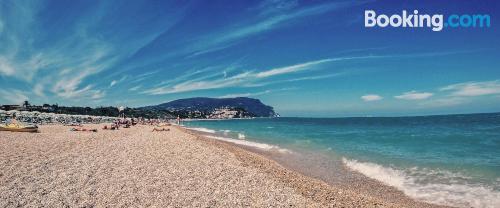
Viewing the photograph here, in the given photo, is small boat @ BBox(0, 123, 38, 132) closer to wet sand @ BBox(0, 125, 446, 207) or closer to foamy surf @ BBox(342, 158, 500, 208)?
wet sand @ BBox(0, 125, 446, 207)

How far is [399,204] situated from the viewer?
10805 mm

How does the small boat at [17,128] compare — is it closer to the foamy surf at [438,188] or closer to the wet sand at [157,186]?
the wet sand at [157,186]

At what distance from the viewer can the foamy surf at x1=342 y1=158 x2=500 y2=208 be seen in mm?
11117

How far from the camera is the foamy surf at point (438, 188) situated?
11117 millimetres

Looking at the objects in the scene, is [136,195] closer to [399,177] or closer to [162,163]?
[162,163]

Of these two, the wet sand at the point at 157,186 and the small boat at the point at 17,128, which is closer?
the wet sand at the point at 157,186

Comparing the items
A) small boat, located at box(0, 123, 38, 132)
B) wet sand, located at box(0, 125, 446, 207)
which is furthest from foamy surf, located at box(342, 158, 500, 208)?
small boat, located at box(0, 123, 38, 132)

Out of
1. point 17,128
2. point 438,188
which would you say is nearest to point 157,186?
point 438,188

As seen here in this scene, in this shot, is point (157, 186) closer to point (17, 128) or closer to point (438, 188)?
point (438, 188)

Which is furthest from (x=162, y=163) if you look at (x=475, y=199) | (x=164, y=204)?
(x=475, y=199)

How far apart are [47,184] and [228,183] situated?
5.06 m

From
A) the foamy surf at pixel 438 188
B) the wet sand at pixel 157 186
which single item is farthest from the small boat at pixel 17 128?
the foamy surf at pixel 438 188

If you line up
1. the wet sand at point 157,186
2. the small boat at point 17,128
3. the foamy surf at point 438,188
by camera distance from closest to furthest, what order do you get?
the wet sand at point 157,186
the foamy surf at point 438,188
the small boat at point 17,128

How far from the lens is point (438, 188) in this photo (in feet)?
42.4
